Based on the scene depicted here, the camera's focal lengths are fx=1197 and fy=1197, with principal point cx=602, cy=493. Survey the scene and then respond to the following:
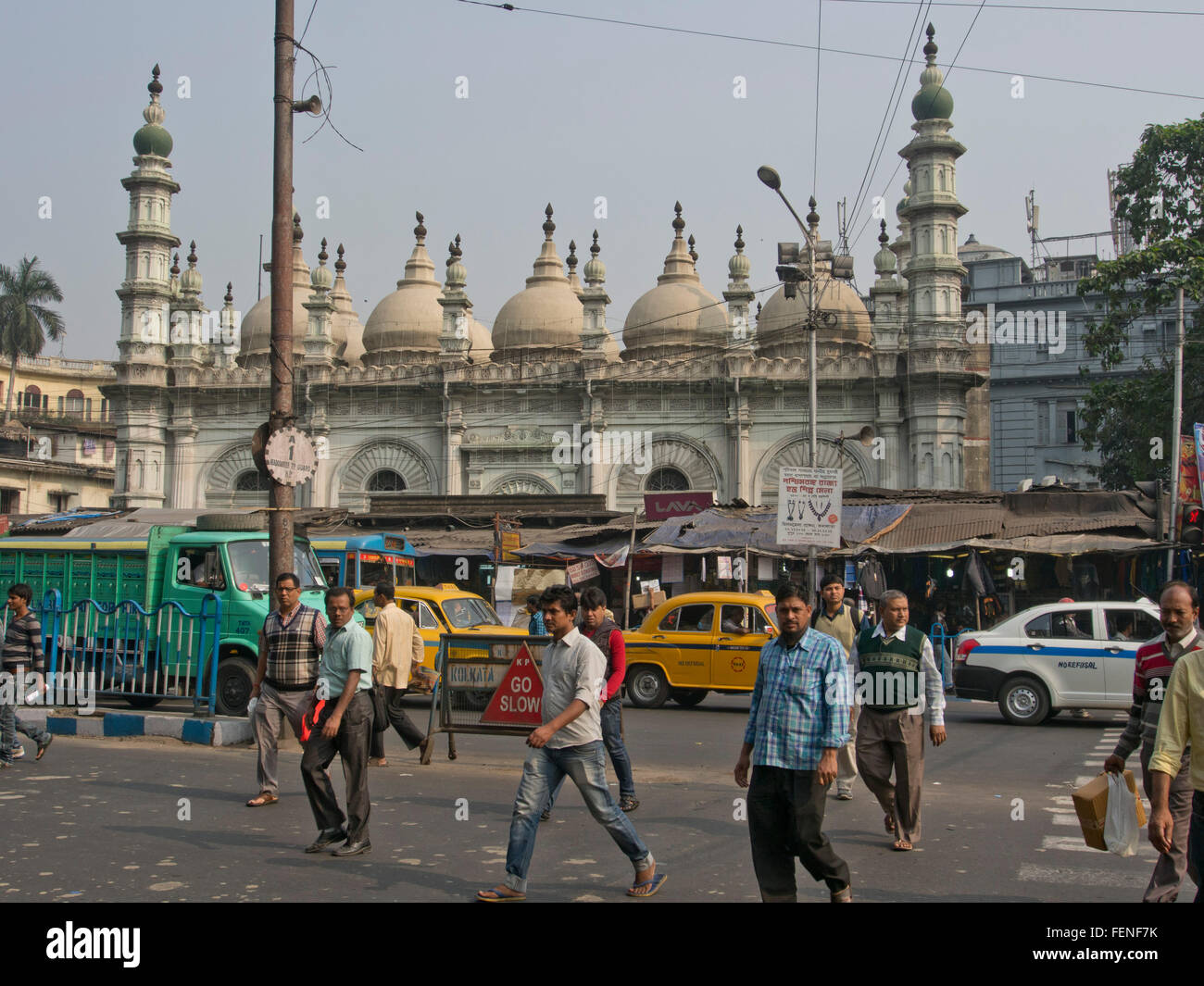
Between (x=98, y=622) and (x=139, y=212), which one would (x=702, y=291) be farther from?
(x=98, y=622)

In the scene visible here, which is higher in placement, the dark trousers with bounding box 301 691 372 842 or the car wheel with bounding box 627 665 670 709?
the dark trousers with bounding box 301 691 372 842

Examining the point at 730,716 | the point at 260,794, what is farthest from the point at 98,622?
the point at 730,716

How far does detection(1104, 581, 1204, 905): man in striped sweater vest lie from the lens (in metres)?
5.55

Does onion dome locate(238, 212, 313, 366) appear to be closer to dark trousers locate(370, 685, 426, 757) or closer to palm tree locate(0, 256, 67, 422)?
palm tree locate(0, 256, 67, 422)

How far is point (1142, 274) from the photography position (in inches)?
1114

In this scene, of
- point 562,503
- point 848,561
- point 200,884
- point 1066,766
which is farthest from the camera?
point 562,503

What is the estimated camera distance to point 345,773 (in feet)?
23.4

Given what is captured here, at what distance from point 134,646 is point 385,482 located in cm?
2391

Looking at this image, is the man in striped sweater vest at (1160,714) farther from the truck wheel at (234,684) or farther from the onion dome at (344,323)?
the onion dome at (344,323)

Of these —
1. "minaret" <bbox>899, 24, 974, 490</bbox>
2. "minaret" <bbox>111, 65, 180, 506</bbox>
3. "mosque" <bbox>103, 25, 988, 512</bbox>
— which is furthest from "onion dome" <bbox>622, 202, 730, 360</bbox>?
"minaret" <bbox>111, 65, 180, 506</bbox>

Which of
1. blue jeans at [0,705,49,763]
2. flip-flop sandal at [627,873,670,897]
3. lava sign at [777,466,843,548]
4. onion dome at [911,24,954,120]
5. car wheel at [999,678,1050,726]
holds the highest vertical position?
onion dome at [911,24,954,120]

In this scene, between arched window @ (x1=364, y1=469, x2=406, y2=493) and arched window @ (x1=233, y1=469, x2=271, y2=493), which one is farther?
arched window @ (x1=233, y1=469, x2=271, y2=493)

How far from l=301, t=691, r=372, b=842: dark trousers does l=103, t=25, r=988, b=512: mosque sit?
2654cm

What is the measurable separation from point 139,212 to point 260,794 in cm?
3655
